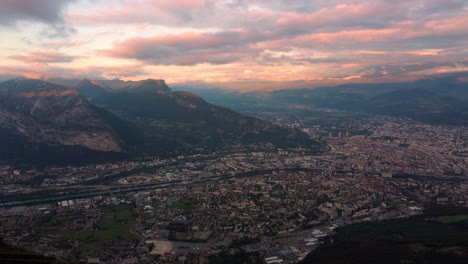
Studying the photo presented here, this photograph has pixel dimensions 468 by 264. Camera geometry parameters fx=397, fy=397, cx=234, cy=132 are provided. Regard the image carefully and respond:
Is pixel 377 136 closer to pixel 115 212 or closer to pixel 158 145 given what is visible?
pixel 158 145

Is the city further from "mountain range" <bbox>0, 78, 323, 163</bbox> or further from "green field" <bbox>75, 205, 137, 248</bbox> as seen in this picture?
"mountain range" <bbox>0, 78, 323, 163</bbox>

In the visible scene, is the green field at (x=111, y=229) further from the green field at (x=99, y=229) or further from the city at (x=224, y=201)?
the city at (x=224, y=201)

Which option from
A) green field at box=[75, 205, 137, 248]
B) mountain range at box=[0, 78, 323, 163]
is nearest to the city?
green field at box=[75, 205, 137, 248]

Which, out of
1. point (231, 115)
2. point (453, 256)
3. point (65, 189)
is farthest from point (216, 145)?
point (453, 256)

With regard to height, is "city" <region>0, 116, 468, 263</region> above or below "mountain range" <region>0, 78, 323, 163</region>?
below

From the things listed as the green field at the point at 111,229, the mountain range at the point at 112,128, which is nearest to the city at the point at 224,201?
the green field at the point at 111,229

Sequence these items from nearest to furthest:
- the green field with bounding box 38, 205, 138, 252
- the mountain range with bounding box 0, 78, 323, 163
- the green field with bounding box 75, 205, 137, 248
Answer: the green field with bounding box 38, 205, 138, 252, the green field with bounding box 75, 205, 137, 248, the mountain range with bounding box 0, 78, 323, 163

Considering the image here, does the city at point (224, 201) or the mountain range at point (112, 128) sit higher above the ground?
the mountain range at point (112, 128)

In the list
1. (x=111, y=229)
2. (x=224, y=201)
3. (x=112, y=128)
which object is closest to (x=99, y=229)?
(x=111, y=229)
